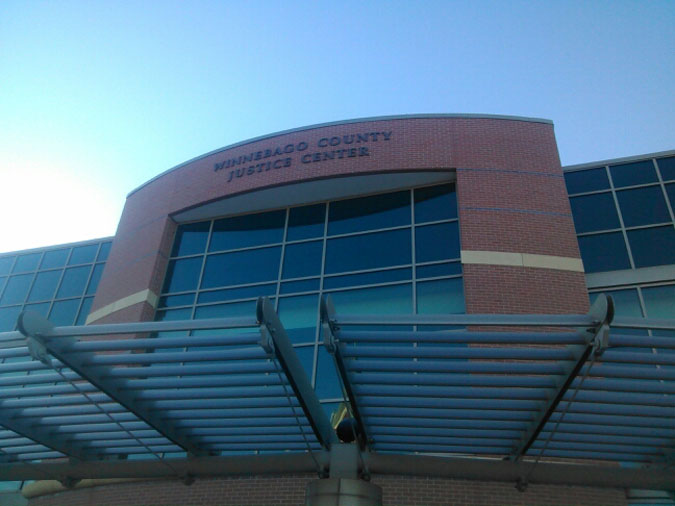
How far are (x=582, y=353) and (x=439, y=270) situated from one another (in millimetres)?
5669

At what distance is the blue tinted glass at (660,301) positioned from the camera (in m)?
11.1

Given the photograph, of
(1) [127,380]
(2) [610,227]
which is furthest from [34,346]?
(2) [610,227]

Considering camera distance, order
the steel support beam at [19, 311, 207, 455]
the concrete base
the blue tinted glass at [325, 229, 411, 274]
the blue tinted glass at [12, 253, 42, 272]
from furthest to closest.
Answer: the blue tinted glass at [12, 253, 42, 272]
the blue tinted glass at [325, 229, 411, 274]
the concrete base
the steel support beam at [19, 311, 207, 455]

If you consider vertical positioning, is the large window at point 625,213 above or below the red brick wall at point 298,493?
above

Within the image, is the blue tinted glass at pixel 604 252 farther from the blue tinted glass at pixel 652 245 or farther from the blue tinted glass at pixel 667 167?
the blue tinted glass at pixel 667 167

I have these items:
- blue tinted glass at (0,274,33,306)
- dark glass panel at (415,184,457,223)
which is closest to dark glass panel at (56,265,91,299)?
blue tinted glass at (0,274,33,306)

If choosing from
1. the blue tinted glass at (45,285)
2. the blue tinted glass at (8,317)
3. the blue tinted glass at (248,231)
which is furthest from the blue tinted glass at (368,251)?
the blue tinted glass at (8,317)

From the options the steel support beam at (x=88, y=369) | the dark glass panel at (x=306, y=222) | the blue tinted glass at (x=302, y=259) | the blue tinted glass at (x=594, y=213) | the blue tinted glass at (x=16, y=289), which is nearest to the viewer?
the steel support beam at (x=88, y=369)

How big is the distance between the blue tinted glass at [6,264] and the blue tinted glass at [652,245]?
17137 mm

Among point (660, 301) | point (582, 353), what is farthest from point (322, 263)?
point (582, 353)

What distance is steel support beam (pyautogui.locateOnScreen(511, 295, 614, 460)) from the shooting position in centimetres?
561

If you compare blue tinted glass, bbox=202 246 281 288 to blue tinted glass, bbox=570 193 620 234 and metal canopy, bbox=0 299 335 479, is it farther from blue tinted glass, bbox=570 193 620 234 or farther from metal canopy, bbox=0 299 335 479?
blue tinted glass, bbox=570 193 620 234

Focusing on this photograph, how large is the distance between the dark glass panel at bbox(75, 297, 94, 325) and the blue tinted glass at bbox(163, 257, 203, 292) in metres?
3.46

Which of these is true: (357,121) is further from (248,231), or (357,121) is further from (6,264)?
(6,264)
